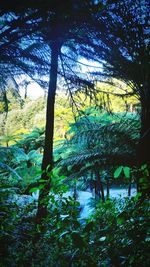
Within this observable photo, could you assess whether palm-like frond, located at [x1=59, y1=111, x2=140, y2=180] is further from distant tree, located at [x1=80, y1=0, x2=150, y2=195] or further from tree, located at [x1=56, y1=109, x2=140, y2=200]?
distant tree, located at [x1=80, y1=0, x2=150, y2=195]

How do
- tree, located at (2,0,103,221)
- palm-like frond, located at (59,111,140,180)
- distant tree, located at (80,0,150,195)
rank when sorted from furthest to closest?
palm-like frond, located at (59,111,140,180), distant tree, located at (80,0,150,195), tree, located at (2,0,103,221)

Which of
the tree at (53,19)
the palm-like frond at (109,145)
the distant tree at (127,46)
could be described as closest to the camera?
the tree at (53,19)

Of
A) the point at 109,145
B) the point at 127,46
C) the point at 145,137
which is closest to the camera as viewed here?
the point at 127,46

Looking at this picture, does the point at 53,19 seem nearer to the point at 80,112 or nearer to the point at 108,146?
the point at 80,112

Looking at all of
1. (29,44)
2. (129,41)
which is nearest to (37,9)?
(29,44)

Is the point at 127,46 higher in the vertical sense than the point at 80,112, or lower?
higher

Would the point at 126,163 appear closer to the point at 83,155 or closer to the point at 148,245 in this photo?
the point at 83,155

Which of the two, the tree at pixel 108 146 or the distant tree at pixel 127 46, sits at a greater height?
the distant tree at pixel 127 46

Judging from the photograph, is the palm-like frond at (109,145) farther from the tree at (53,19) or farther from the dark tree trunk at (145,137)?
the tree at (53,19)

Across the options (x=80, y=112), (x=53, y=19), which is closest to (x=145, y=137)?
(x=80, y=112)

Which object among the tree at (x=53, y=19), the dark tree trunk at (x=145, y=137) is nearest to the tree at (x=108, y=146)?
the dark tree trunk at (x=145, y=137)

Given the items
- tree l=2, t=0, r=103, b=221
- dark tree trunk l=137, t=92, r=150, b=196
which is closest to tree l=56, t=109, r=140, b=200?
dark tree trunk l=137, t=92, r=150, b=196

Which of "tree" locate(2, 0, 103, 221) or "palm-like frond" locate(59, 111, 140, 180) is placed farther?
"palm-like frond" locate(59, 111, 140, 180)

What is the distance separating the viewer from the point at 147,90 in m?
2.57
